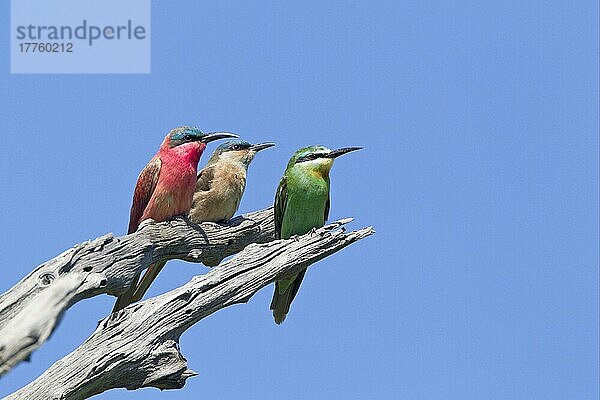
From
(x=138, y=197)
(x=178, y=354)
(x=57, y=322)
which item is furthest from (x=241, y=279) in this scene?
(x=138, y=197)

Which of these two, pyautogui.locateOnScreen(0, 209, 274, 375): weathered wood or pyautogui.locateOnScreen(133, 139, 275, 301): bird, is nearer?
pyautogui.locateOnScreen(0, 209, 274, 375): weathered wood

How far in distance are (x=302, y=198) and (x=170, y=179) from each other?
0.95 m

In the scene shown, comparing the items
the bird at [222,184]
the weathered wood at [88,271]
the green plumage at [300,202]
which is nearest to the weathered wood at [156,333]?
the weathered wood at [88,271]

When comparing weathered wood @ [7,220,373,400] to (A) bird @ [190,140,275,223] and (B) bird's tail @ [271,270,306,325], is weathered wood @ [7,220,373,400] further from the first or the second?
(A) bird @ [190,140,275,223]

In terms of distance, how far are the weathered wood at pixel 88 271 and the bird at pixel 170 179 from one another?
172mm

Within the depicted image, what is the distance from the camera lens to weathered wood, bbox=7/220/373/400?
525 cm

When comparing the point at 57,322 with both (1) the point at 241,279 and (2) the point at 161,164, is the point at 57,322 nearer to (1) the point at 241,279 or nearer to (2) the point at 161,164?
(1) the point at 241,279

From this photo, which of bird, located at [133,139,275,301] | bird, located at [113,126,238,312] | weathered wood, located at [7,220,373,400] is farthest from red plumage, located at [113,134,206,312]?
weathered wood, located at [7,220,373,400]

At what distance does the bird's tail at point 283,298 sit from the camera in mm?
7184

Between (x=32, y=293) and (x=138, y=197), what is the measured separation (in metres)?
1.88

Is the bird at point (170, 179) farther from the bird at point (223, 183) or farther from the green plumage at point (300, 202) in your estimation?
Answer: the green plumage at point (300, 202)

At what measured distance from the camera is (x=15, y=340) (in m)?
5.16

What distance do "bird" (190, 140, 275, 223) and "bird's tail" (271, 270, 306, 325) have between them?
803 millimetres

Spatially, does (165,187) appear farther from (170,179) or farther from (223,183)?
(223,183)
